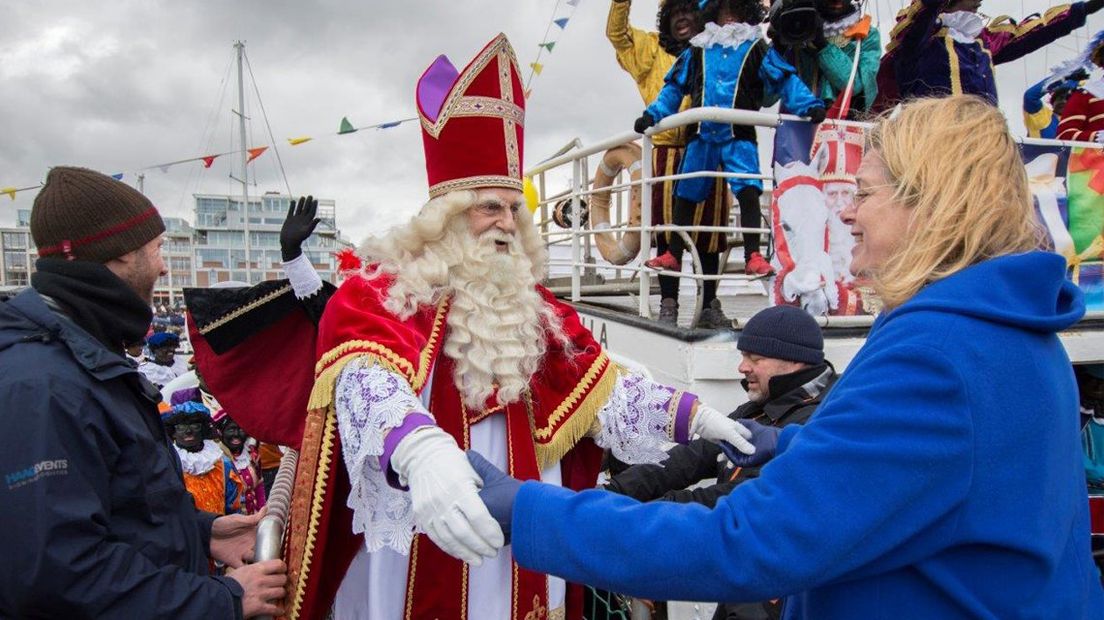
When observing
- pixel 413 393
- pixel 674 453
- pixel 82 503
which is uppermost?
pixel 413 393

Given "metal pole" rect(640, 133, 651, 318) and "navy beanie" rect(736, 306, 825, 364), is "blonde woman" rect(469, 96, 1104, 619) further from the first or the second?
"metal pole" rect(640, 133, 651, 318)

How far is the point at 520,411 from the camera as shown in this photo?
6.43 ft

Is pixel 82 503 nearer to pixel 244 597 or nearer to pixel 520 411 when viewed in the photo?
pixel 244 597

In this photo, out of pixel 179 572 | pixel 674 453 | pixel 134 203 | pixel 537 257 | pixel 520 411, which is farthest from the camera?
pixel 674 453

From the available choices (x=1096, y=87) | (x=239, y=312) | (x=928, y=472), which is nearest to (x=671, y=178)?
(x=239, y=312)

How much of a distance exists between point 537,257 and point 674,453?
3.52 ft

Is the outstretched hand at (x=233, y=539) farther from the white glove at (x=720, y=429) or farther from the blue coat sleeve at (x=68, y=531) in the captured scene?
the white glove at (x=720, y=429)

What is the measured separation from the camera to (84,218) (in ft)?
5.07

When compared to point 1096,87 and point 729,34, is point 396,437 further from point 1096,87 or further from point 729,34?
point 1096,87

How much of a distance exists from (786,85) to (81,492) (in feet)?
13.0

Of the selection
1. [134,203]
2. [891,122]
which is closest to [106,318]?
[134,203]

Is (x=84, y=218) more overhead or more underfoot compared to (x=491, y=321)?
more overhead

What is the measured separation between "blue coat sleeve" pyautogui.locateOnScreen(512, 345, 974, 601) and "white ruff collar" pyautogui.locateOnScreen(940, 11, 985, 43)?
541 centimetres

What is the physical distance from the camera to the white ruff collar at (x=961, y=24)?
16.8ft
